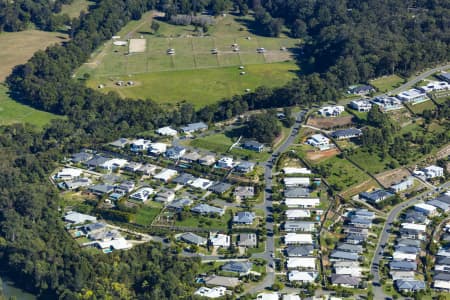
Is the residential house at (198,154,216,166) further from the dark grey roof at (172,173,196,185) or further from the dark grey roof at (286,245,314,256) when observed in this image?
the dark grey roof at (286,245,314,256)

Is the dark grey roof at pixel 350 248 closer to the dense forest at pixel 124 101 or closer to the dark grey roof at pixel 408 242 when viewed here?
the dark grey roof at pixel 408 242

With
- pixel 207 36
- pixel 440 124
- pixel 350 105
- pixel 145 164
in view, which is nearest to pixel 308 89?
pixel 350 105

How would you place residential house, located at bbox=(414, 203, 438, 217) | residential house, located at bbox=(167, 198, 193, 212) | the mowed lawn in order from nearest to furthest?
A: residential house, located at bbox=(414, 203, 438, 217) < residential house, located at bbox=(167, 198, 193, 212) < the mowed lawn

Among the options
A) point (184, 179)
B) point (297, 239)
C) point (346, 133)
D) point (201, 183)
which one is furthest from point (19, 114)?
point (297, 239)

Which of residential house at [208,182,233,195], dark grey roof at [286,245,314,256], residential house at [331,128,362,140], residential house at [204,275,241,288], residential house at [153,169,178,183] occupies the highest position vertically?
residential house at [331,128,362,140]

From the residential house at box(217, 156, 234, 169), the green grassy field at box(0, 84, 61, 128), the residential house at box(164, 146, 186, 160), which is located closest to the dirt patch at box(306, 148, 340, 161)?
the residential house at box(217, 156, 234, 169)

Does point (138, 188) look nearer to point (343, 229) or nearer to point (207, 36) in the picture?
point (343, 229)

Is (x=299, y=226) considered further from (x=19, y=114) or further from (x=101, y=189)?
(x=19, y=114)

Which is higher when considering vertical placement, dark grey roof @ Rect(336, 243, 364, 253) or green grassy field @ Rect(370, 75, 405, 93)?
green grassy field @ Rect(370, 75, 405, 93)
